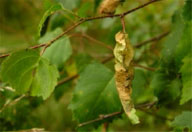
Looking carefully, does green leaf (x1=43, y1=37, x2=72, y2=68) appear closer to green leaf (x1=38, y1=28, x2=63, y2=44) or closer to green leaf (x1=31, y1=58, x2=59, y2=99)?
green leaf (x1=38, y1=28, x2=63, y2=44)

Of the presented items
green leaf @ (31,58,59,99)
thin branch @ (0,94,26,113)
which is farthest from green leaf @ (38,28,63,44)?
A: green leaf @ (31,58,59,99)

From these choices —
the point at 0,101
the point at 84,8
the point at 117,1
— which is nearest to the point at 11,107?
the point at 0,101

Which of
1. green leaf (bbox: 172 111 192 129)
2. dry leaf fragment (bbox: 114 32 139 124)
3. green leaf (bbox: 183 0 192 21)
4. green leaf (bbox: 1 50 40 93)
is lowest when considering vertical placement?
green leaf (bbox: 172 111 192 129)

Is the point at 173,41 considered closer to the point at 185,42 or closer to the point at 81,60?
the point at 185,42

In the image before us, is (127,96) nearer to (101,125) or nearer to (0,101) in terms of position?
(101,125)

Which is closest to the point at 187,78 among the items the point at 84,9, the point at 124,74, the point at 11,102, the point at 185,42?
the point at 185,42

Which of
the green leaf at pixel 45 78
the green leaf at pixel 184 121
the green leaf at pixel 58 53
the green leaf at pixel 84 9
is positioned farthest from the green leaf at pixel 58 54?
the green leaf at pixel 184 121
